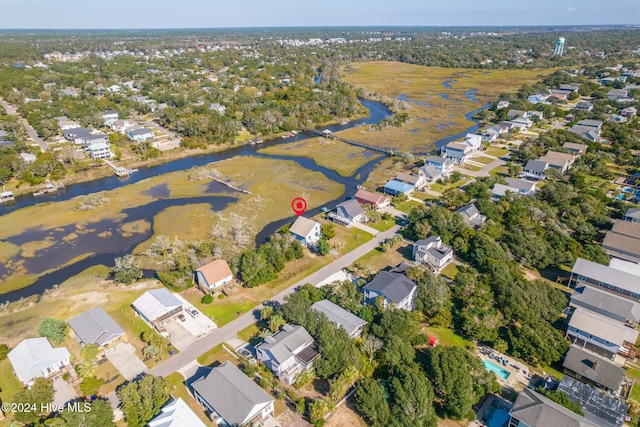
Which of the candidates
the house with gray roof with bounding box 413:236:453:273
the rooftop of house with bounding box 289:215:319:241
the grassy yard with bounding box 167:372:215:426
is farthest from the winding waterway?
the grassy yard with bounding box 167:372:215:426

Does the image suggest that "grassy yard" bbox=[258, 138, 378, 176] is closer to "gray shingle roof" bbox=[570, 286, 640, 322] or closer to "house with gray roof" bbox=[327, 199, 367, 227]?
"house with gray roof" bbox=[327, 199, 367, 227]

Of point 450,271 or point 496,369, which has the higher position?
point 450,271

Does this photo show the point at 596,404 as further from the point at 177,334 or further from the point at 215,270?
the point at 215,270

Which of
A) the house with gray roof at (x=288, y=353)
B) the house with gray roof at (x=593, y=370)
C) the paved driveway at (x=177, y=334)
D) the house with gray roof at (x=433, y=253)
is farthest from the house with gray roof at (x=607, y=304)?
the paved driveway at (x=177, y=334)

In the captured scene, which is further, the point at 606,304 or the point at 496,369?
the point at 606,304

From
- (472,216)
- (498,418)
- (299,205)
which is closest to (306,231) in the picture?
(299,205)

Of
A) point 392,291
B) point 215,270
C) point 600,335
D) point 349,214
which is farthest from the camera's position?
point 349,214
